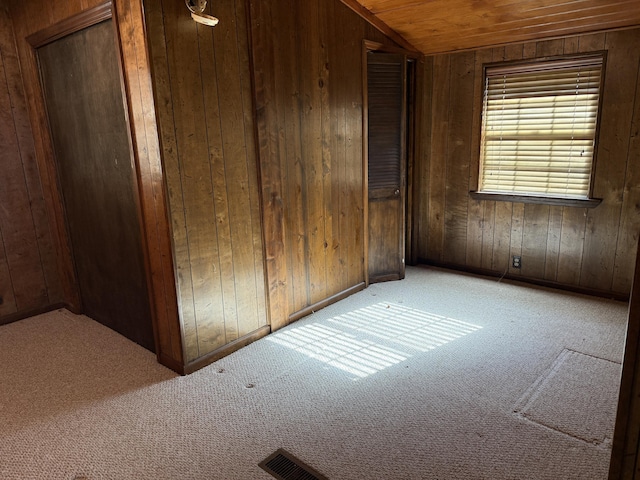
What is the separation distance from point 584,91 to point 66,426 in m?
4.09

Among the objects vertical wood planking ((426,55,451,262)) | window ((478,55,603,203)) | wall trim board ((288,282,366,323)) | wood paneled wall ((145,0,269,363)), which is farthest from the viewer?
vertical wood planking ((426,55,451,262))

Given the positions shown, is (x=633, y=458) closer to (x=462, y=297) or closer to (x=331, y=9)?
(x=462, y=297)

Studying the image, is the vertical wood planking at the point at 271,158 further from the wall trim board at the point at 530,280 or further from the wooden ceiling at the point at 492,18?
the wall trim board at the point at 530,280

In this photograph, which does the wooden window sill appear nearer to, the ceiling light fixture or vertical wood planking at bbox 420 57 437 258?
vertical wood planking at bbox 420 57 437 258

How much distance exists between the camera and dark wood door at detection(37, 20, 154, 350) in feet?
8.51

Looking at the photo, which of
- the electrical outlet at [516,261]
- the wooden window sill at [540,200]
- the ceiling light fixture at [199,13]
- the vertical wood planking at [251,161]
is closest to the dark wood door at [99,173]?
the ceiling light fixture at [199,13]

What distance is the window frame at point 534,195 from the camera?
3287 mm

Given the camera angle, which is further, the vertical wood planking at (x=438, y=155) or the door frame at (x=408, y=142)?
the vertical wood planking at (x=438, y=155)

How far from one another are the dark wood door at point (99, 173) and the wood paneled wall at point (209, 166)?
0.38m

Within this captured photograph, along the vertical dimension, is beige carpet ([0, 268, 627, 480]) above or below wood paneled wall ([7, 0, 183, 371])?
below

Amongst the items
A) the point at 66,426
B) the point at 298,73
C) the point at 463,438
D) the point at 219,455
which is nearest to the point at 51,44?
the point at 298,73

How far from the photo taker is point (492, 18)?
320 cm

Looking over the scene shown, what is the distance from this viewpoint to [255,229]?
282 cm

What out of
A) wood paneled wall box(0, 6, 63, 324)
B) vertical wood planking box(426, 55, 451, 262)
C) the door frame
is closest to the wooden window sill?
vertical wood planking box(426, 55, 451, 262)
